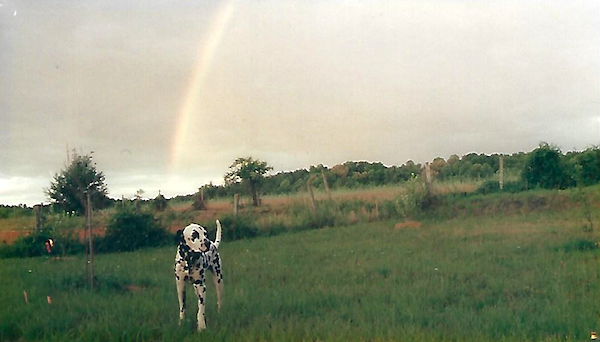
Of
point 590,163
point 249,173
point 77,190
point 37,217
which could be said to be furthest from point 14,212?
point 590,163

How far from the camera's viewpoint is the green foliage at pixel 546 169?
18.1 metres

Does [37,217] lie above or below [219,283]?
above

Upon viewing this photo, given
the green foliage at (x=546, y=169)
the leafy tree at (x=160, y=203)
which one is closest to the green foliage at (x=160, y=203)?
the leafy tree at (x=160, y=203)

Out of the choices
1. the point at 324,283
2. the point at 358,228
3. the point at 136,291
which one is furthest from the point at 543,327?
the point at 358,228

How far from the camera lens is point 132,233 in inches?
583

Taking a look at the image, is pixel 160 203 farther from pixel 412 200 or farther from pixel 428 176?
pixel 428 176

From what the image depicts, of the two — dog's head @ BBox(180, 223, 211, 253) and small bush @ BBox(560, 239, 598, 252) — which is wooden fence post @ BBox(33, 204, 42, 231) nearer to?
dog's head @ BBox(180, 223, 211, 253)

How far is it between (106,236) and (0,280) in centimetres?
546

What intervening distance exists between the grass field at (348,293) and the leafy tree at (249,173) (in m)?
6.06

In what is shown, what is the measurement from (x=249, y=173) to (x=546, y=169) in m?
10.2

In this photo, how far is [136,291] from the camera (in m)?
8.16

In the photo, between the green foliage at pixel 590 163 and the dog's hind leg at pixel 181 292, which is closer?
the dog's hind leg at pixel 181 292

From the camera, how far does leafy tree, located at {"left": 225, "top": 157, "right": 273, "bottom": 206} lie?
19.1m

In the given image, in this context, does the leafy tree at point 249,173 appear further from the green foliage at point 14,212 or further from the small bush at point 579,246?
the small bush at point 579,246
